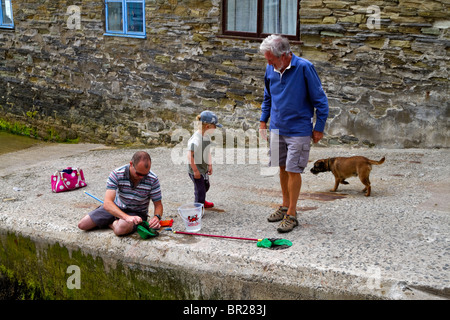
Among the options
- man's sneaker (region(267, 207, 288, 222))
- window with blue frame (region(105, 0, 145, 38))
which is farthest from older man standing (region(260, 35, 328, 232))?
window with blue frame (region(105, 0, 145, 38))

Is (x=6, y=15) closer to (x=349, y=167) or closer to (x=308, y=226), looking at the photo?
(x=349, y=167)

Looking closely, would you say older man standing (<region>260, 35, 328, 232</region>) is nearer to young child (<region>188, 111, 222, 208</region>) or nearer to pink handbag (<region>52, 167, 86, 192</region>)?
young child (<region>188, 111, 222, 208</region>)

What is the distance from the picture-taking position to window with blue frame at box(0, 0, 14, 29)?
459 inches

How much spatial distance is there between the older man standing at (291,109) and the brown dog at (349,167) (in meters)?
1.25

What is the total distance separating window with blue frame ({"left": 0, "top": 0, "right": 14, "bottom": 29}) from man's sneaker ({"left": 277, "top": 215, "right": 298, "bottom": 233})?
30.9ft

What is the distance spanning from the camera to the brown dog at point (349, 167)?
18.8 feet

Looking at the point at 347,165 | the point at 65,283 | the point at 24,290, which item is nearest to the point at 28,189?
the point at 24,290

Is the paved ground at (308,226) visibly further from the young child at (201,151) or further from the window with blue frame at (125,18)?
the window with blue frame at (125,18)

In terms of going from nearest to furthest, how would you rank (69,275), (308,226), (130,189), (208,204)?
(130,189) → (308,226) → (69,275) → (208,204)

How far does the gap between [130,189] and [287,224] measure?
4.90ft

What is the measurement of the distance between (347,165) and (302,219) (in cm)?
108

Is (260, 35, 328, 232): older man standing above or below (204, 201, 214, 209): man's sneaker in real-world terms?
above

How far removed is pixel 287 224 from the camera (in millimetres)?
4766

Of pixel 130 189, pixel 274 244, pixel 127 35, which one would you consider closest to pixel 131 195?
pixel 130 189
